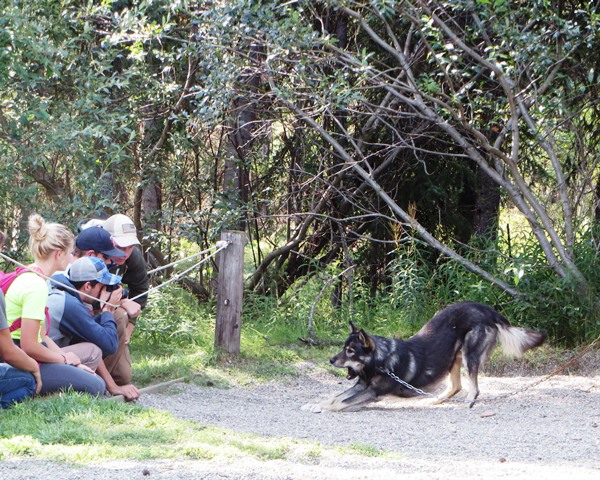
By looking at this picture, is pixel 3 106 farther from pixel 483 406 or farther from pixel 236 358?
pixel 483 406

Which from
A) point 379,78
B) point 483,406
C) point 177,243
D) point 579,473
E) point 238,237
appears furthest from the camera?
point 177,243

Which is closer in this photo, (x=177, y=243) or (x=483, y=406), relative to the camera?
(x=483, y=406)

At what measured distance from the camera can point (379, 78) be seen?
10.3m

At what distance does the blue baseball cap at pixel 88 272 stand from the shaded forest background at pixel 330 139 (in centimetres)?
232

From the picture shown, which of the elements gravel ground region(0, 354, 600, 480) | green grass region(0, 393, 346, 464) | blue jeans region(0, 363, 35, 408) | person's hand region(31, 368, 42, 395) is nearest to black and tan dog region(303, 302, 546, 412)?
gravel ground region(0, 354, 600, 480)

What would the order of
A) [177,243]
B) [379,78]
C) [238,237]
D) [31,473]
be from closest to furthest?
[31,473]
[238,237]
[379,78]
[177,243]

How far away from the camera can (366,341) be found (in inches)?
318

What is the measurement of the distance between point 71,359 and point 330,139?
5.05m

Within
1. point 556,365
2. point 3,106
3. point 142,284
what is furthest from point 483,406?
point 3,106

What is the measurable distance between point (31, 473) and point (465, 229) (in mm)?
9229

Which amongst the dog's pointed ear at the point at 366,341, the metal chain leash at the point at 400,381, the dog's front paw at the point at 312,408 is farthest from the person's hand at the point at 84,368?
the metal chain leash at the point at 400,381

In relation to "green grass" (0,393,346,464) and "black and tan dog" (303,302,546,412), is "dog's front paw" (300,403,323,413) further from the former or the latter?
"green grass" (0,393,346,464)

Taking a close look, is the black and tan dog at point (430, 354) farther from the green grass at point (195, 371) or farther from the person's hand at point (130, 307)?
the person's hand at point (130, 307)

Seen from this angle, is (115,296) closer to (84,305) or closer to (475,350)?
(84,305)
